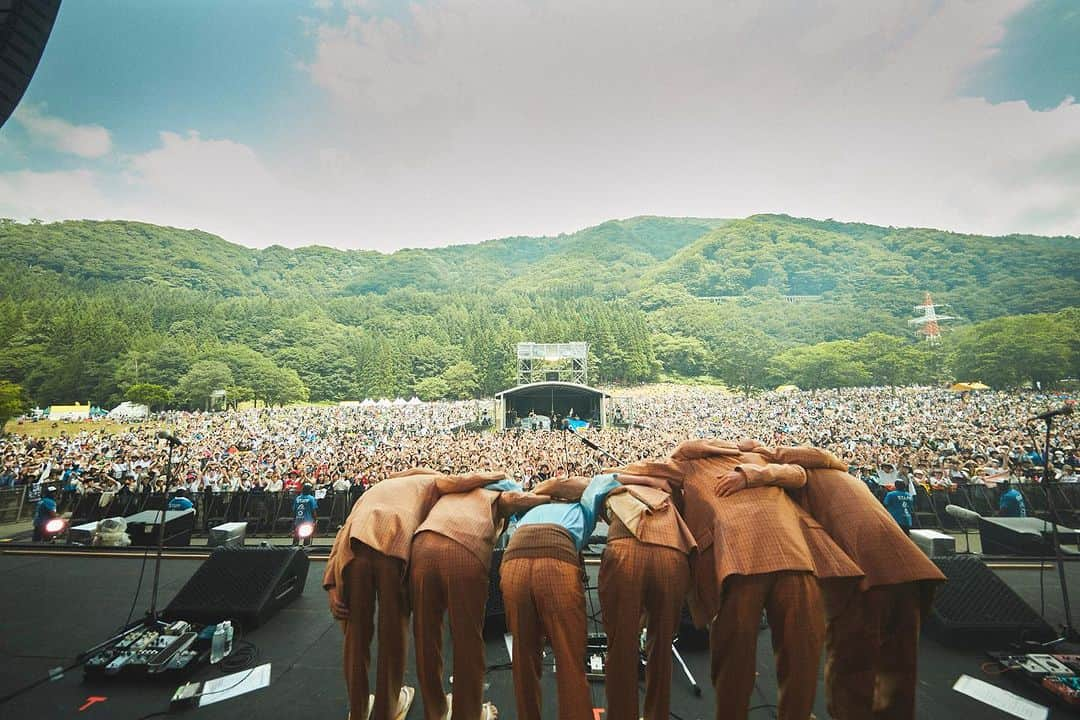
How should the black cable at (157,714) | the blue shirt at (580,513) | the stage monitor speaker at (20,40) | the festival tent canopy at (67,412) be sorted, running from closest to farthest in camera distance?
1. the blue shirt at (580,513)
2. the black cable at (157,714)
3. the stage monitor speaker at (20,40)
4. the festival tent canopy at (67,412)

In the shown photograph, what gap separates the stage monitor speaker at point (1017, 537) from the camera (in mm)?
5616

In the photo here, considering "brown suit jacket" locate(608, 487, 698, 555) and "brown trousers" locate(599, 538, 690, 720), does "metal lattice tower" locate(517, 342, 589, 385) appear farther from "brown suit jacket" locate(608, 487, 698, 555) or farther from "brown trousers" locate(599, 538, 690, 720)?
"brown trousers" locate(599, 538, 690, 720)

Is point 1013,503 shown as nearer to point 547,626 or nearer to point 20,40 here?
point 547,626

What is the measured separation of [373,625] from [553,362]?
45.4m

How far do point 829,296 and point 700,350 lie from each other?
30.5 metres

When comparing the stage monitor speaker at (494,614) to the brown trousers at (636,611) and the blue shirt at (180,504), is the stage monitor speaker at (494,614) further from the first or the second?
the blue shirt at (180,504)

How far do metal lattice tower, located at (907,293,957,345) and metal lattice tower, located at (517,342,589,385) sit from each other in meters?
37.0

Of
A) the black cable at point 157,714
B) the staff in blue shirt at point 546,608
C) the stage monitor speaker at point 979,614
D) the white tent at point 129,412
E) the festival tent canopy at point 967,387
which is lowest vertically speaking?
the white tent at point 129,412

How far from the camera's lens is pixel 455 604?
7.49ft

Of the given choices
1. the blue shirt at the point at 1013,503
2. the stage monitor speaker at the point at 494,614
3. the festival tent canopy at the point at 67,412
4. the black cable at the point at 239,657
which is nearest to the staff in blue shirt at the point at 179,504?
the black cable at the point at 239,657

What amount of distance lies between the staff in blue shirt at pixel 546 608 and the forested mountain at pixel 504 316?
1836 inches

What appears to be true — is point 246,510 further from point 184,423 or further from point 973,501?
point 184,423

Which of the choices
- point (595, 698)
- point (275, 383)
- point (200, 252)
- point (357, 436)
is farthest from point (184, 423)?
point (200, 252)

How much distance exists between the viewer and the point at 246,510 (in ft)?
29.3
